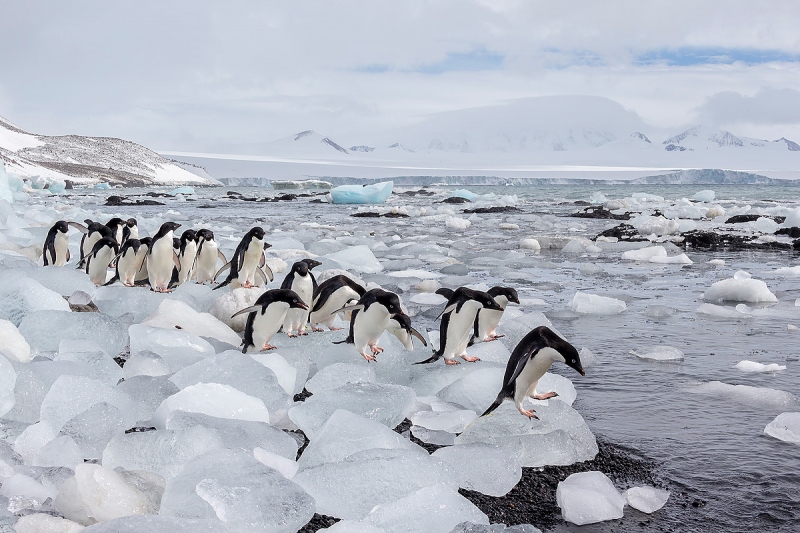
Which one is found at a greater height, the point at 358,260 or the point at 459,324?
the point at 459,324

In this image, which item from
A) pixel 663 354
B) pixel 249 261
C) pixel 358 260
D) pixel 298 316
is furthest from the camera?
pixel 358 260

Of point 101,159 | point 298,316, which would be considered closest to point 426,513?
point 298,316

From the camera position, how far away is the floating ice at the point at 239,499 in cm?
181

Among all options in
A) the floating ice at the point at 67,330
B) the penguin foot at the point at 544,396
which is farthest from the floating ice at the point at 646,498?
the floating ice at the point at 67,330

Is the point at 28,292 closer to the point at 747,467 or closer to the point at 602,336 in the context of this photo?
the point at 602,336

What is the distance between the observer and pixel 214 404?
2.57 meters

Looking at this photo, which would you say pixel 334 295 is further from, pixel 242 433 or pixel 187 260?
pixel 187 260

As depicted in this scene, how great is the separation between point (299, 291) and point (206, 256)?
6.38ft

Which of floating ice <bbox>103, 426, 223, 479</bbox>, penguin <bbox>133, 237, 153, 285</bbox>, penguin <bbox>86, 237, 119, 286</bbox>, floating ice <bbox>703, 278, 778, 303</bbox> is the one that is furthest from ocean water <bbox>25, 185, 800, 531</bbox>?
penguin <bbox>86, 237, 119, 286</bbox>

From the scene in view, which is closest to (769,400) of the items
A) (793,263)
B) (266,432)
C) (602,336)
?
(602,336)

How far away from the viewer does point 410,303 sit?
5359mm

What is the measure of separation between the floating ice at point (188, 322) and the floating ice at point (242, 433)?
4.73 feet

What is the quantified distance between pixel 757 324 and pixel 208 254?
407 centimetres

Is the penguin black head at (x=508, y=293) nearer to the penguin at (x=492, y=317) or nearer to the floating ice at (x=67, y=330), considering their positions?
the penguin at (x=492, y=317)
